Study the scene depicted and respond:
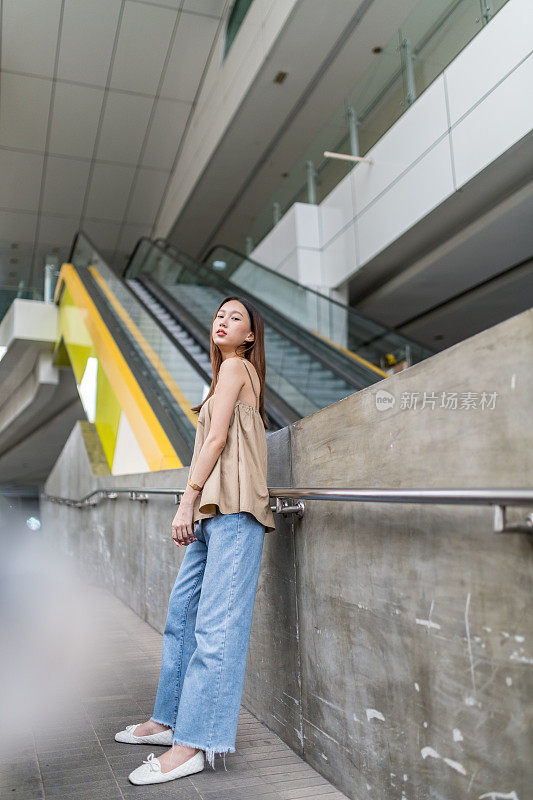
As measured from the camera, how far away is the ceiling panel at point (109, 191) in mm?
15866

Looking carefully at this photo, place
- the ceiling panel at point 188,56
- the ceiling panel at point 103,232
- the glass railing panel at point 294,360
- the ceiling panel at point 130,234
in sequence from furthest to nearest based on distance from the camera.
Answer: the ceiling panel at point 130,234, the ceiling panel at point 103,232, the ceiling panel at point 188,56, the glass railing panel at point 294,360

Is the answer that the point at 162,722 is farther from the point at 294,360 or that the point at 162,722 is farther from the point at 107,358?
the point at 107,358

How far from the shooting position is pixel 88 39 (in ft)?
42.6

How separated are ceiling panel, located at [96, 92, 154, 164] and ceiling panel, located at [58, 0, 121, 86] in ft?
1.95

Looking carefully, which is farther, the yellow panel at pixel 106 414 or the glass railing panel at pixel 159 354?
the yellow panel at pixel 106 414

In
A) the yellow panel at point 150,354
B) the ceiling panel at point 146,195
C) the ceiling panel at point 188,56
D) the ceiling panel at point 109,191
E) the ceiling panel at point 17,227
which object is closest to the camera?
the yellow panel at point 150,354

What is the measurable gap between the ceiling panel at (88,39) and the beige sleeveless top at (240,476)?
42.5 ft

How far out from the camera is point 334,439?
2.05 meters

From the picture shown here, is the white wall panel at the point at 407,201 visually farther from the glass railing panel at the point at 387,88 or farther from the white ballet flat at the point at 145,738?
the white ballet flat at the point at 145,738

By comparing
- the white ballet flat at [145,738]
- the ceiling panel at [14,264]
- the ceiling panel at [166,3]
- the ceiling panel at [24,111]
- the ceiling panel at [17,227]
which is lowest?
the white ballet flat at [145,738]

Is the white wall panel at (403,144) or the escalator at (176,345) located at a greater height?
the white wall panel at (403,144)

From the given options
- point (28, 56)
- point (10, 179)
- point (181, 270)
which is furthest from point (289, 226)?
point (10, 179)

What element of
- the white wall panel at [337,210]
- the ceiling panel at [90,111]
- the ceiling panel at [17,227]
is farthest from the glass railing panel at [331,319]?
the ceiling panel at [17,227]

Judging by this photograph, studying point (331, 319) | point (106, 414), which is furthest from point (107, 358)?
point (331, 319)
